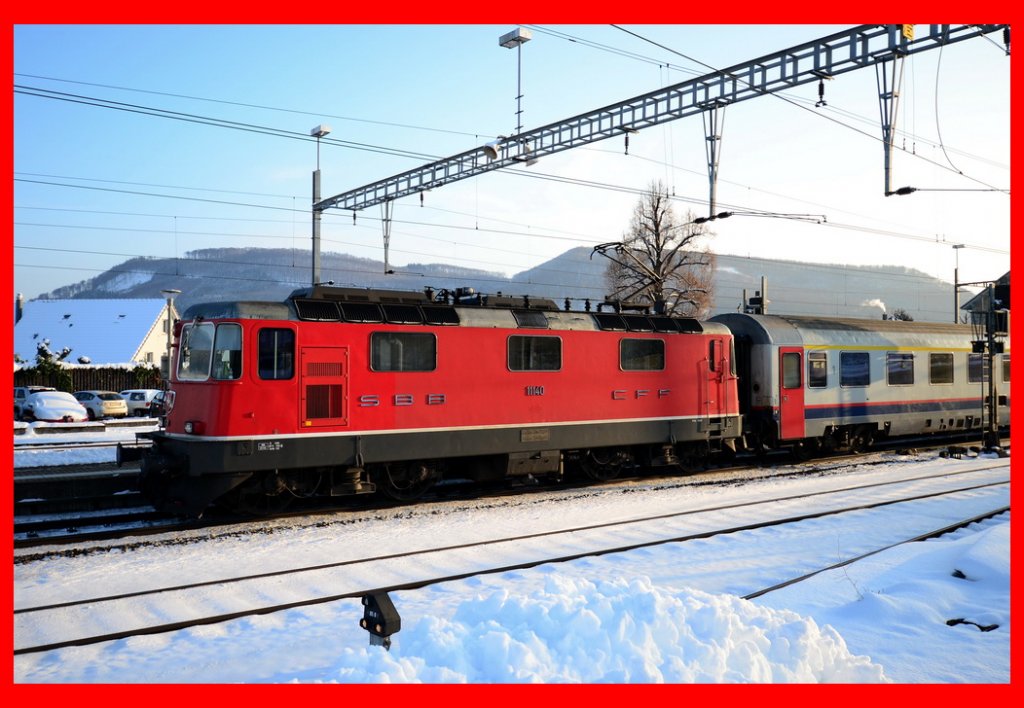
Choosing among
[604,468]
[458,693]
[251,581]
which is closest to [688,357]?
[604,468]

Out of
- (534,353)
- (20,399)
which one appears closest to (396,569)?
(534,353)

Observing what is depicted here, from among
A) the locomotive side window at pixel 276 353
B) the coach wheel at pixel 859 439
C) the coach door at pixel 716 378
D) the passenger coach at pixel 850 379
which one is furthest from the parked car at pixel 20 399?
the coach wheel at pixel 859 439

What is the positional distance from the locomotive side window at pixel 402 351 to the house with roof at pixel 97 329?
157 ft

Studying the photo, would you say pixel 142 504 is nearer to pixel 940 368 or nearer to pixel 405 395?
pixel 405 395

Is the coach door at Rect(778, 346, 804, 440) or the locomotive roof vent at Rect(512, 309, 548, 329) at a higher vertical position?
the locomotive roof vent at Rect(512, 309, 548, 329)

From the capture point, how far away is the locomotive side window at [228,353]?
11648 millimetres

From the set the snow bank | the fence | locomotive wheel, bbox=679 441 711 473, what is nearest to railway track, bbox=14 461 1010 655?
the snow bank

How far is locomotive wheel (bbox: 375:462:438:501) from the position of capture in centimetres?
1358

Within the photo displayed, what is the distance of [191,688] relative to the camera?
5738mm

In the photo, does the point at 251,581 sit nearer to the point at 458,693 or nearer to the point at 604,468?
the point at 458,693

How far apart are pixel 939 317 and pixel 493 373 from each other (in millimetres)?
145057

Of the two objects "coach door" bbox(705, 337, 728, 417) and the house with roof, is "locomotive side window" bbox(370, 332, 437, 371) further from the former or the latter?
the house with roof

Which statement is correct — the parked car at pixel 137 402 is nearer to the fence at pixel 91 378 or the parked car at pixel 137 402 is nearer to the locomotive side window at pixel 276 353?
the fence at pixel 91 378

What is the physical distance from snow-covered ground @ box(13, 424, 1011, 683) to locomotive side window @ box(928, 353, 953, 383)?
46.3 ft
